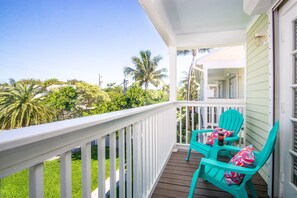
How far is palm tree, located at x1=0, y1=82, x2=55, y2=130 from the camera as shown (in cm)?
96

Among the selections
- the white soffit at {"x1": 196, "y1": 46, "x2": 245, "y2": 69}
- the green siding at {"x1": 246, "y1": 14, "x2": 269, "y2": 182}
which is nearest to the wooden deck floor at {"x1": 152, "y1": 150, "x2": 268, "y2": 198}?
the green siding at {"x1": 246, "y1": 14, "x2": 269, "y2": 182}

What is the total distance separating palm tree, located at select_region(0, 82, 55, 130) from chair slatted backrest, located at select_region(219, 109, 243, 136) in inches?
121

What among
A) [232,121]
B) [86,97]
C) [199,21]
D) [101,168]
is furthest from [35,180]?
[199,21]

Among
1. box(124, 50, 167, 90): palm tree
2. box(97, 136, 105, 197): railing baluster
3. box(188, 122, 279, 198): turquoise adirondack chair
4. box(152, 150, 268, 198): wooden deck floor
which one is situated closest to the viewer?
box(97, 136, 105, 197): railing baluster

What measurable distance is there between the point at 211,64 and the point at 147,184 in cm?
565

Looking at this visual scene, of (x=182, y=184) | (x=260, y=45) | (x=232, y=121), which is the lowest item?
(x=182, y=184)

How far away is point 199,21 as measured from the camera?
11.4ft

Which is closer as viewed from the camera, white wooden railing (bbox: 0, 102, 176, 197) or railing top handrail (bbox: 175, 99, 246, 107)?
white wooden railing (bbox: 0, 102, 176, 197)

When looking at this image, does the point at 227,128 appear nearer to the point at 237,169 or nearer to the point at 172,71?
the point at 172,71

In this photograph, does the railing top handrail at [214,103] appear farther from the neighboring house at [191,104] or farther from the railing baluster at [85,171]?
the railing baluster at [85,171]

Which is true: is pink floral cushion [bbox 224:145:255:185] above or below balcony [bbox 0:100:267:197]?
below

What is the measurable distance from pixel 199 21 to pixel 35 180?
357 cm

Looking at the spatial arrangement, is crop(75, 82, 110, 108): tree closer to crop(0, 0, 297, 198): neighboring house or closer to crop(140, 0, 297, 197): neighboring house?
crop(0, 0, 297, 198): neighboring house

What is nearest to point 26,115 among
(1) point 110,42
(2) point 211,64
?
(2) point 211,64
